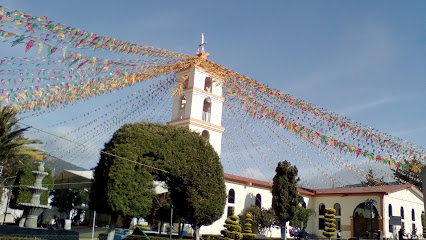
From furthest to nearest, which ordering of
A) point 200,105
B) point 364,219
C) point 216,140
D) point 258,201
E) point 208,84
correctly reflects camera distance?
point 364,219
point 258,201
point 208,84
point 216,140
point 200,105

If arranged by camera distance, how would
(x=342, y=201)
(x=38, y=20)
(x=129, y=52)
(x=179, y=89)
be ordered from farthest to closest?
(x=342, y=201) < (x=179, y=89) < (x=129, y=52) < (x=38, y=20)

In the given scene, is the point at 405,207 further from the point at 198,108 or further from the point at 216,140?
the point at 198,108

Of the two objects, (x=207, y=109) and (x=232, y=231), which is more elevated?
(x=207, y=109)

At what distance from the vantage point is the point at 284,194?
2873 cm

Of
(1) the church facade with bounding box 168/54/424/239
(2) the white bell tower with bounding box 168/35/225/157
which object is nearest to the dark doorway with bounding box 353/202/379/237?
(1) the church facade with bounding box 168/54/424/239

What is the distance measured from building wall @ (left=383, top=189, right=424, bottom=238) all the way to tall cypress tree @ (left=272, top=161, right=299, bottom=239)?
8159 mm

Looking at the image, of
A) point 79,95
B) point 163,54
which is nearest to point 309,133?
point 163,54

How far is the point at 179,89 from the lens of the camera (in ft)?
89.3

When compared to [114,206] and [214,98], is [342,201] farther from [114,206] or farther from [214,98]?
[114,206]

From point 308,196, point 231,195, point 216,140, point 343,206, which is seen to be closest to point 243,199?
point 231,195

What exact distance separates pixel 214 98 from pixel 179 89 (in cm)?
352

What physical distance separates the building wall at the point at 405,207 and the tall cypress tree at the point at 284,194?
816 centimetres

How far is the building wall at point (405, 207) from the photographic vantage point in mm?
31375

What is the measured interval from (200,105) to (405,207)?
2079 centimetres
